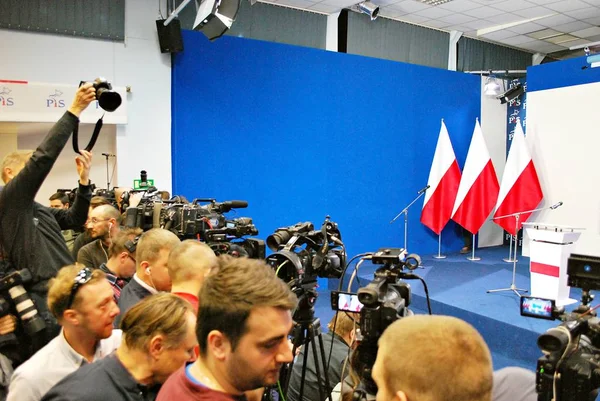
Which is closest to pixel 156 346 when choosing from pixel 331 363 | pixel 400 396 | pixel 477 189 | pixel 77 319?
pixel 77 319

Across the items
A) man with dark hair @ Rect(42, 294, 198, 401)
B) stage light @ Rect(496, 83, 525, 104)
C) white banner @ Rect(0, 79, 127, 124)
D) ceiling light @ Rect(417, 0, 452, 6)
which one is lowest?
man with dark hair @ Rect(42, 294, 198, 401)

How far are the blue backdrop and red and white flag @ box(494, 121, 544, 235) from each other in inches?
50.2

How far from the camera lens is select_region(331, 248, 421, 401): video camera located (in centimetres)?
147

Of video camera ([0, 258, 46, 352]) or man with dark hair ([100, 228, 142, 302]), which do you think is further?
man with dark hair ([100, 228, 142, 302])

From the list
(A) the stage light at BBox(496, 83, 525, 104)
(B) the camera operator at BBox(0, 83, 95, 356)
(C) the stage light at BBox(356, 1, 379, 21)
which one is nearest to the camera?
(B) the camera operator at BBox(0, 83, 95, 356)

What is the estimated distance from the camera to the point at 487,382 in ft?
2.76

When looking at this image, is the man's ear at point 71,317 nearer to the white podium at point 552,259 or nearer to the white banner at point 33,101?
the white banner at point 33,101

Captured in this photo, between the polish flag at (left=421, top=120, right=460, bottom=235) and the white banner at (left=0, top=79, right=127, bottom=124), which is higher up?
the white banner at (left=0, top=79, right=127, bottom=124)

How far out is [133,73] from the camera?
5383 mm

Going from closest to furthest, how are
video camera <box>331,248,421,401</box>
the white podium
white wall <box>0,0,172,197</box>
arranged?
video camera <box>331,248,421,401</box> < the white podium < white wall <box>0,0,172,197</box>

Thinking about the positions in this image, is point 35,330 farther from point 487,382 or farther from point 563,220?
point 563,220

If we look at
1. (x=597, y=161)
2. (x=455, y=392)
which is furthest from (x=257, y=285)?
(x=597, y=161)

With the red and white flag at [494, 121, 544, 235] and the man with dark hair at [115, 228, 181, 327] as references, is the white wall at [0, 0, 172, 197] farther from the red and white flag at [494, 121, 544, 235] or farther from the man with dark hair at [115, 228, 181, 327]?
the red and white flag at [494, 121, 544, 235]

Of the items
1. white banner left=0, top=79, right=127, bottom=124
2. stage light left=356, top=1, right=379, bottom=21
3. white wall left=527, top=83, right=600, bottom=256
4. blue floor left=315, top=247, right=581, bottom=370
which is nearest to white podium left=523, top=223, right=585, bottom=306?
blue floor left=315, top=247, right=581, bottom=370
